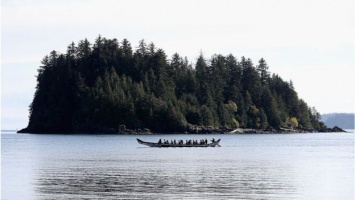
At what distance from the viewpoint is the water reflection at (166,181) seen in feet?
190

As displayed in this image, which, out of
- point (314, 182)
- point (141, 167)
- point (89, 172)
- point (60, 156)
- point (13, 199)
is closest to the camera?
point (13, 199)

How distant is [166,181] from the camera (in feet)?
221

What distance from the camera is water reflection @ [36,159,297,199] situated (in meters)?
58.0

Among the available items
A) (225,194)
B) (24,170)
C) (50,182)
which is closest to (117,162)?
(24,170)

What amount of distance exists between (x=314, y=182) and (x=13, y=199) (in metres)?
26.8

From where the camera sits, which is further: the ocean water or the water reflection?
the ocean water

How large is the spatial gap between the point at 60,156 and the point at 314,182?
48.6 meters

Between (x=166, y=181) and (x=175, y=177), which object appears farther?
(x=175, y=177)

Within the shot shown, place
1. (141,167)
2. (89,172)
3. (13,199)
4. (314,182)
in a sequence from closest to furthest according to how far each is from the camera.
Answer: (13,199) < (314,182) < (89,172) < (141,167)

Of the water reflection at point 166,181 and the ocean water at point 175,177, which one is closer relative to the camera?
the water reflection at point 166,181

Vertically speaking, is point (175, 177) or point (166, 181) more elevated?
point (175, 177)

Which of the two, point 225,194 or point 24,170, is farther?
point 24,170

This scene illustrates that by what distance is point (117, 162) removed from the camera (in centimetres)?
9325

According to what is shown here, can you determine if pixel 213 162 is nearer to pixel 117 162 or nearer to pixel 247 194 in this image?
pixel 117 162
